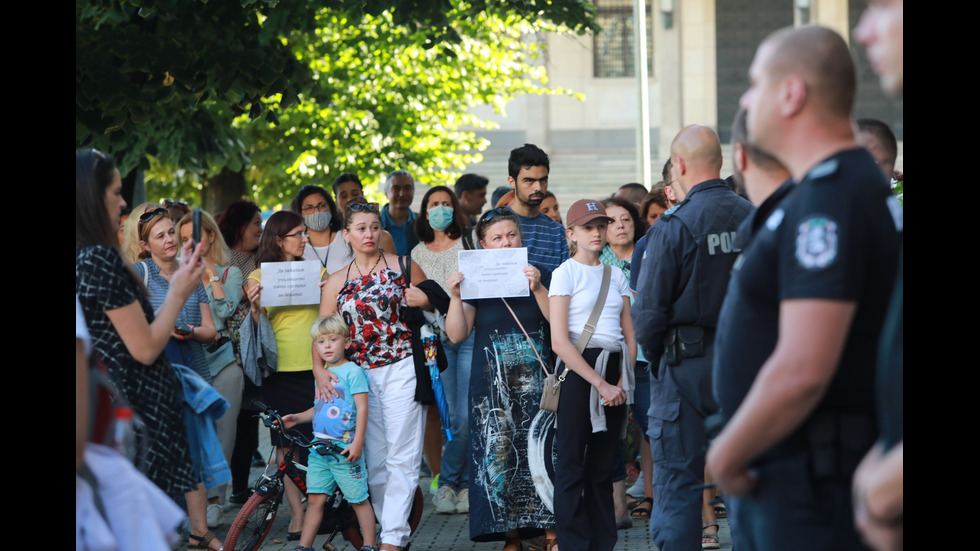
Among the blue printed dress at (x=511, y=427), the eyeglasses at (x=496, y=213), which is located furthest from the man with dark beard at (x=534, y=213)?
the blue printed dress at (x=511, y=427)

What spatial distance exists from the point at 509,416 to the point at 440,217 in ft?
6.08

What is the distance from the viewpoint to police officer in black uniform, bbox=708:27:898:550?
269cm

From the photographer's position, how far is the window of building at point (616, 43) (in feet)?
118

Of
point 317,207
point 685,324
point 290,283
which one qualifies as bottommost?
point 685,324

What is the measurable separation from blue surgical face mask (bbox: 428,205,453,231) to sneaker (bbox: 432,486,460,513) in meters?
1.90

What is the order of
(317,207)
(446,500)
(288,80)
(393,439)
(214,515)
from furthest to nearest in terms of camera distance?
(288,80)
(317,207)
(446,500)
(214,515)
(393,439)

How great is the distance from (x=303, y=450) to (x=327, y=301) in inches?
39.8

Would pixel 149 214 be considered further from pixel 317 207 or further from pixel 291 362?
pixel 317 207

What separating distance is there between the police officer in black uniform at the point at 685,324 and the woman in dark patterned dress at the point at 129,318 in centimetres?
209

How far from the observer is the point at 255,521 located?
718 cm

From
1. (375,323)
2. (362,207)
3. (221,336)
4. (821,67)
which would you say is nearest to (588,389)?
(375,323)

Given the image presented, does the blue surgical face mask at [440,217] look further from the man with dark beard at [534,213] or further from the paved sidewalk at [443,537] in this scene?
the paved sidewalk at [443,537]
